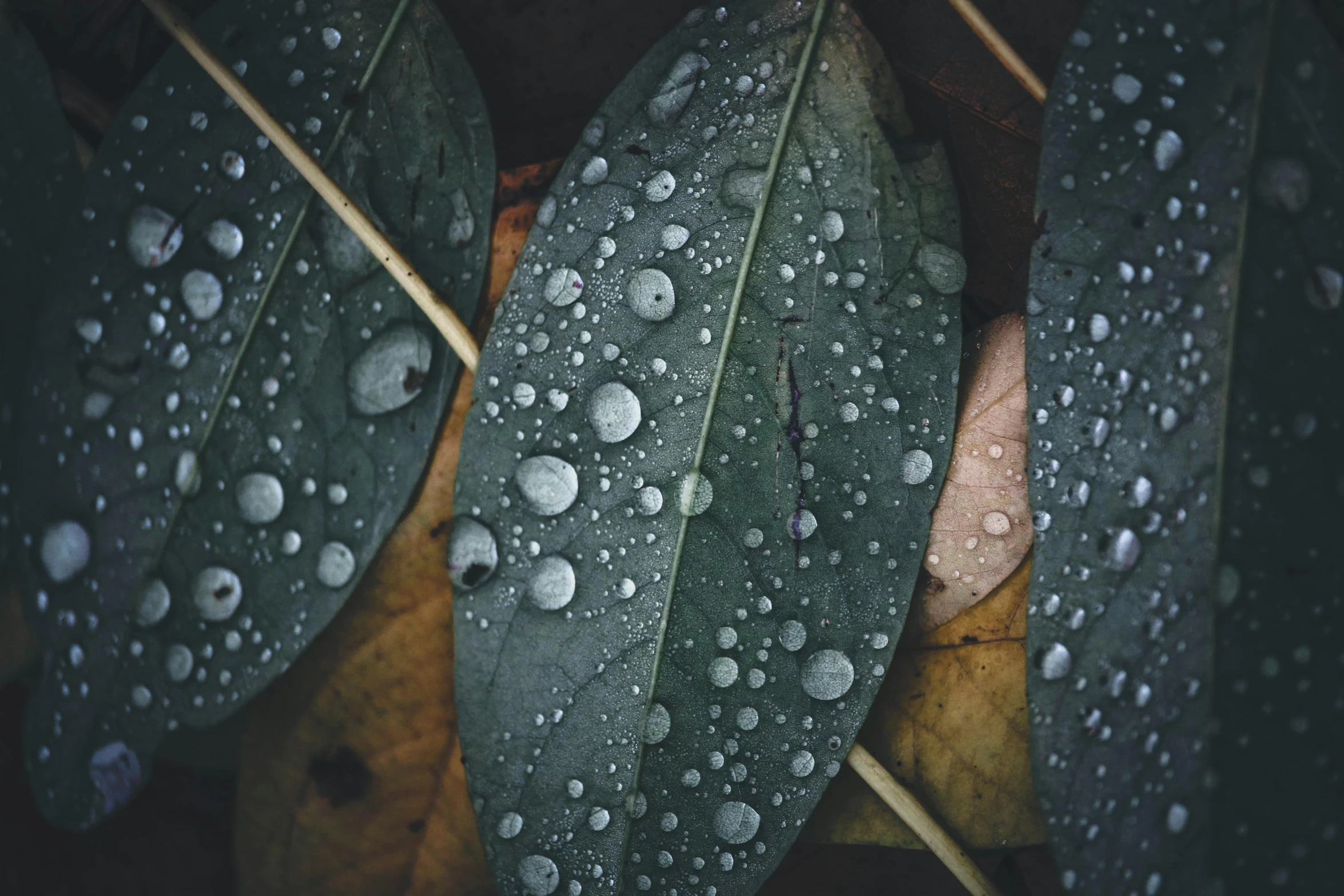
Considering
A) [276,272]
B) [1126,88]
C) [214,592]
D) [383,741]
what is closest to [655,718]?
[383,741]

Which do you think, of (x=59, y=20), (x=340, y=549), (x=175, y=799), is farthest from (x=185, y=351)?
(x=175, y=799)

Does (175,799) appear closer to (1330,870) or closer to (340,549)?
(340,549)

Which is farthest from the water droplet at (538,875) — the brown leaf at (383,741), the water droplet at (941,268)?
the water droplet at (941,268)

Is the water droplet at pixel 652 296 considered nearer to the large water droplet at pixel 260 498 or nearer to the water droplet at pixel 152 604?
the large water droplet at pixel 260 498

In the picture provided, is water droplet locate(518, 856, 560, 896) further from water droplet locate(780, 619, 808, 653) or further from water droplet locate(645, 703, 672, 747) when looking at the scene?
water droplet locate(780, 619, 808, 653)

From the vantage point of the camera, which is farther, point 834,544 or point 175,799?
point 175,799

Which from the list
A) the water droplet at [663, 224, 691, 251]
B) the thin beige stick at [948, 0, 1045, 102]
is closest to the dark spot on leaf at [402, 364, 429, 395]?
the water droplet at [663, 224, 691, 251]
